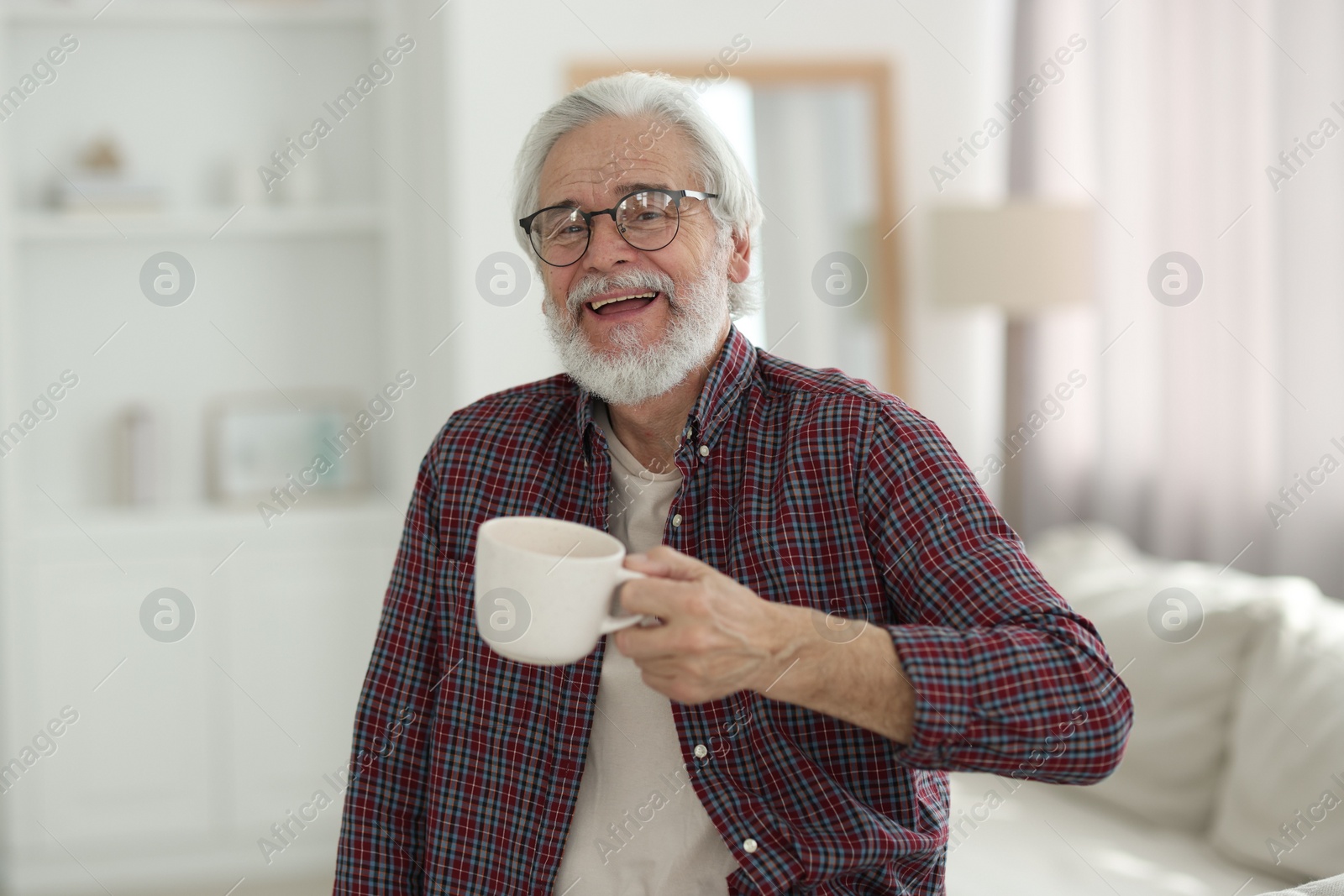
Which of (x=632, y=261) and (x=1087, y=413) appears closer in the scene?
(x=632, y=261)

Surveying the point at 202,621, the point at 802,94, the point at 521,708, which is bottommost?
the point at 202,621

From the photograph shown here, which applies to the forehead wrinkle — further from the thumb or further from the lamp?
the lamp

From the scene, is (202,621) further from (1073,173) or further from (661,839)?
(1073,173)

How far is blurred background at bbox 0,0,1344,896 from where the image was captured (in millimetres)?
2814

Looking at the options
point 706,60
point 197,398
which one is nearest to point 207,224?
point 197,398

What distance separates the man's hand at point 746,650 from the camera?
2.99 feet

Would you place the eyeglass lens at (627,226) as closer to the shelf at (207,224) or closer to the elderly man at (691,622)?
the elderly man at (691,622)

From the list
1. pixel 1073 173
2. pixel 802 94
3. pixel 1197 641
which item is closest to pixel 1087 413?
pixel 1073 173

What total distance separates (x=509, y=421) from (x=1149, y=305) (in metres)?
2.22

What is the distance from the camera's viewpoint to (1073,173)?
130 inches

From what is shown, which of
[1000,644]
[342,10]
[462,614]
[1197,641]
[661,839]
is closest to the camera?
[1000,644]

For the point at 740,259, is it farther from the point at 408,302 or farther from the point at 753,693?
the point at 408,302

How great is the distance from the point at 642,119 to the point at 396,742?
748 mm

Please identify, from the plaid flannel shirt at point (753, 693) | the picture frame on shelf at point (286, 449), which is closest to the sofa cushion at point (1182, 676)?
the plaid flannel shirt at point (753, 693)
